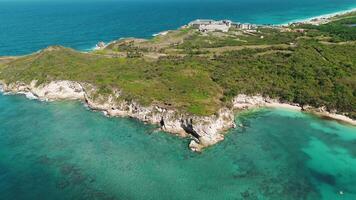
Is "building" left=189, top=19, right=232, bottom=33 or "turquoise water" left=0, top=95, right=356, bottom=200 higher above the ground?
"building" left=189, top=19, right=232, bottom=33

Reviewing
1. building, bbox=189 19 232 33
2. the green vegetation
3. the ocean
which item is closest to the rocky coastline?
the green vegetation

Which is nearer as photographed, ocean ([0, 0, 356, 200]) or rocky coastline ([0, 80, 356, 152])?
ocean ([0, 0, 356, 200])

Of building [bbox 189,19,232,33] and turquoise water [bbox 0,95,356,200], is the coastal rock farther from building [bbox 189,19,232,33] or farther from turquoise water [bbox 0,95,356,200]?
building [bbox 189,19,232,33]

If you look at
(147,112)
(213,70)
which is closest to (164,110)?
(147,112)

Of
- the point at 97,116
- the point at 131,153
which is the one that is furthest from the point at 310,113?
the point at 97,116

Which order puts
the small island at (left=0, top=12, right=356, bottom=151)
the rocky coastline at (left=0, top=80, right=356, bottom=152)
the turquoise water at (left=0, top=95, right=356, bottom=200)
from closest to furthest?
the turquoise water at (left=0, top=95, right=356, bottom=200) < the rocky coastline at (left=0, top=80, right=356, bottom=152) < the small island at (left=0, top=12, right=356, bottom=151)

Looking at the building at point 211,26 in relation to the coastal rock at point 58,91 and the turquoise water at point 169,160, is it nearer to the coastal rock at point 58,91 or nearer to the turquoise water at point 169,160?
the coastal rock at point 58,91
